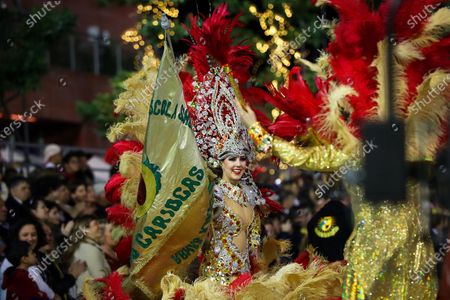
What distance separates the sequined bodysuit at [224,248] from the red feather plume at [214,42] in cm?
99

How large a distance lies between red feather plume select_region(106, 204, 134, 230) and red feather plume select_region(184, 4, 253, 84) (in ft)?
3.58

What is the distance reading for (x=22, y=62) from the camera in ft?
47.0

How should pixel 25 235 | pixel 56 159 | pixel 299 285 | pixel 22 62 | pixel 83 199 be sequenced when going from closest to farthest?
1. pixel 299 285
2. pixel 25 235
3. pixel 83 199
4. pixel 56 159
5. pixel 22 62

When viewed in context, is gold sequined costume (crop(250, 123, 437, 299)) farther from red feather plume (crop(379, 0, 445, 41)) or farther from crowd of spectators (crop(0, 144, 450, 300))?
red feather plume (crop(379, 0, 445, 41))

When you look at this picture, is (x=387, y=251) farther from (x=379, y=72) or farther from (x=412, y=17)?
(x=412, y=17)

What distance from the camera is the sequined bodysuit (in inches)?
276

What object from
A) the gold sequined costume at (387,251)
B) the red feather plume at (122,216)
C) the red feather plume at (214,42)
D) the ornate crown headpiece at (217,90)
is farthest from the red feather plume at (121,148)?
the gold sequined costume at (387,251)

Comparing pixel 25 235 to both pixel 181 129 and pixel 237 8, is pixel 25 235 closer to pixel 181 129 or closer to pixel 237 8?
pixel 181 129

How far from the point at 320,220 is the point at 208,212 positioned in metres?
1.54

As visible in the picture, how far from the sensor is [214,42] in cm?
753

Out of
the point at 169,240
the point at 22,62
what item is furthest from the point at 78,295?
the point at 22,62

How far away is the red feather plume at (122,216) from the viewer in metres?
7.60

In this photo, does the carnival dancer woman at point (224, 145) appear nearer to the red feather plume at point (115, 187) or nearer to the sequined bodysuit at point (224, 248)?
the sequined bodysuit at point (224, 248)

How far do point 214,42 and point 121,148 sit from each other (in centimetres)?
105
